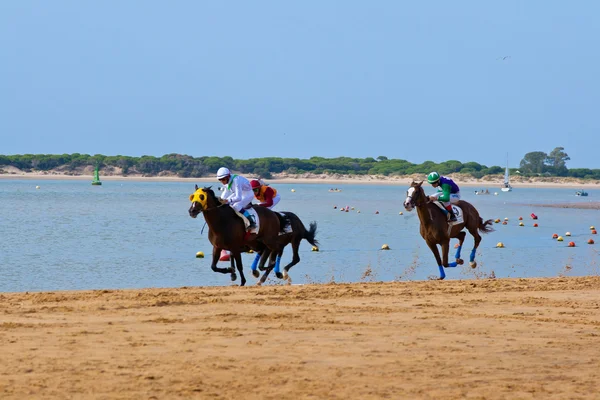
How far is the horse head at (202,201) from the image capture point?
55.7 feet

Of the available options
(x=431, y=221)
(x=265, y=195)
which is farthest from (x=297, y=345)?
(x=431, y=221)

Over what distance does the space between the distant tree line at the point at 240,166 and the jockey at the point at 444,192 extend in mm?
129581

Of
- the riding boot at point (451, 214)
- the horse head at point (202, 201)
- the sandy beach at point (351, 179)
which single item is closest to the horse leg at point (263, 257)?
the horse head at point (202, 201)

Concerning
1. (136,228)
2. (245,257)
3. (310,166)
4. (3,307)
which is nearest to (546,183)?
(310,166)

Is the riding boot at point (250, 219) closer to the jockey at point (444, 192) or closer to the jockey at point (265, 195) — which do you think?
the jockey at point (265, 195)

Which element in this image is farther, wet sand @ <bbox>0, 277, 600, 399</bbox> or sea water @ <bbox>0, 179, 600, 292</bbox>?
sea water @ <bbox>0, 179, 600, 292</bbox>

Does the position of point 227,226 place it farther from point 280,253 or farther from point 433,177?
point 433,177

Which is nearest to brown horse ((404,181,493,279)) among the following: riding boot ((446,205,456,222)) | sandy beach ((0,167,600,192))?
riding boot ((446,205,456,222))

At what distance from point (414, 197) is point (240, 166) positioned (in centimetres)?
14191

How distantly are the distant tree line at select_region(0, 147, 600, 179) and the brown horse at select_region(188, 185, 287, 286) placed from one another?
131443 millimetres

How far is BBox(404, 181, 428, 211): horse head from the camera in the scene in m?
18.9

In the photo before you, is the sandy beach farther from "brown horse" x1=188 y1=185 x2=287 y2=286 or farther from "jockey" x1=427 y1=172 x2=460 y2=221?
"brown horse" x1=188 y1=185 x2=287 y2=286

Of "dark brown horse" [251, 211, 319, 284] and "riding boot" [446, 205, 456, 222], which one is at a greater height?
"riding boot" [446, 205, 456, 222]

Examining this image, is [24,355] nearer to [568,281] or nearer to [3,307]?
[3,307]
